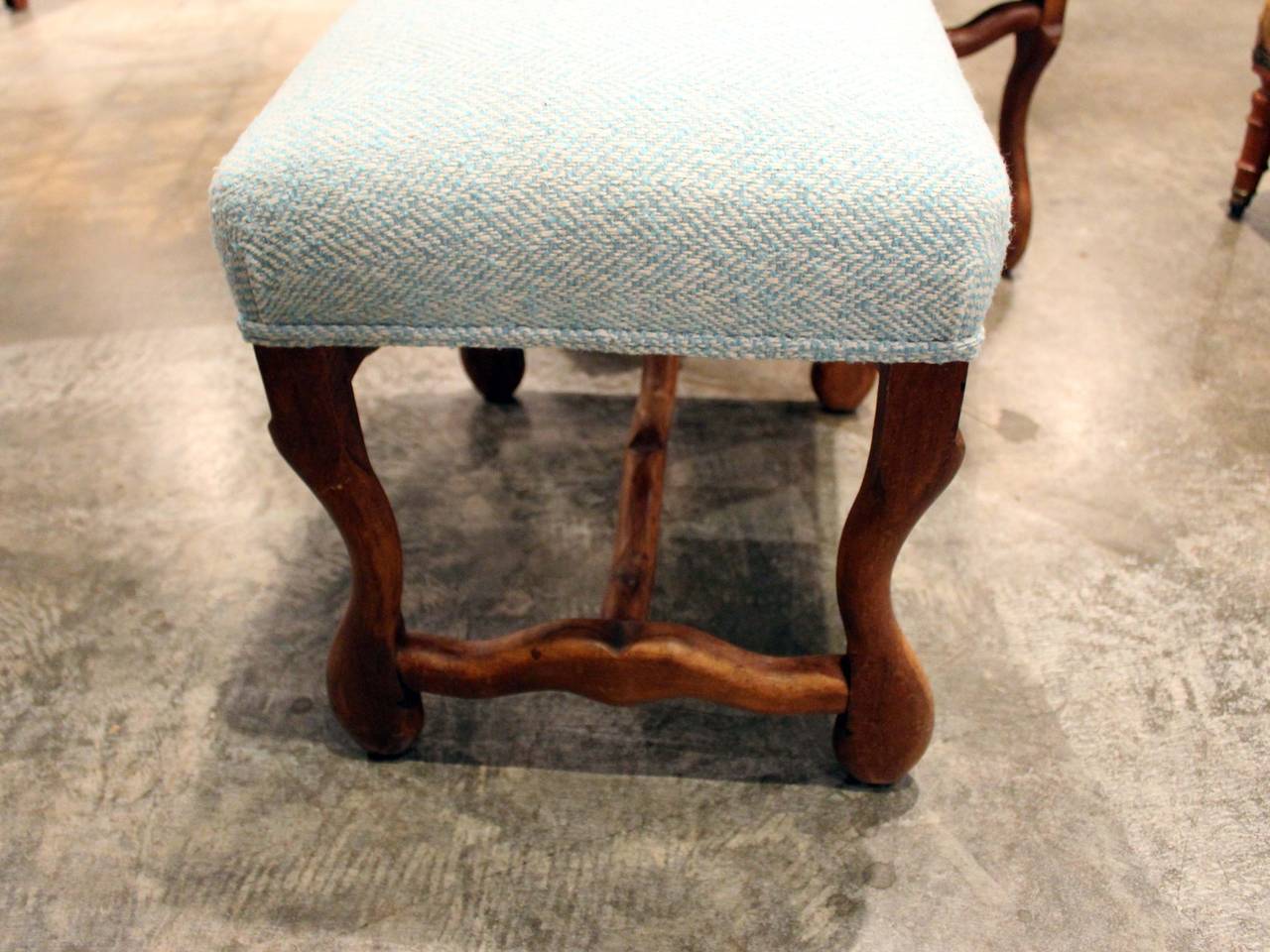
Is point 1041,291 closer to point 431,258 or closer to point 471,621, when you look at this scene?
point 471,621

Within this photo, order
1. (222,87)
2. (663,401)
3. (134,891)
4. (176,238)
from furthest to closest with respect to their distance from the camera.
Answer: (222,87) < (176,238) < (663,401) < (134,891)

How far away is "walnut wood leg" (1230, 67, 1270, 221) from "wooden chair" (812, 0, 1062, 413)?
1.14 feet

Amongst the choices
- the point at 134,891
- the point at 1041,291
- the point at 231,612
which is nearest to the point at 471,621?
the point at 231,612

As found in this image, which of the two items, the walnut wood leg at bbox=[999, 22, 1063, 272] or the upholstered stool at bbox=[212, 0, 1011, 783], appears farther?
the walnut wood leg at bbox=[999, 22, 1063, 272]

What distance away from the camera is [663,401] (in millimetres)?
1040

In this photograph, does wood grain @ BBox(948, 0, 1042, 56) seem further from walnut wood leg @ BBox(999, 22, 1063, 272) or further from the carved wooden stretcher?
the carved wooden stretcher

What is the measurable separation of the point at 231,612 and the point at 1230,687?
802 millimetres

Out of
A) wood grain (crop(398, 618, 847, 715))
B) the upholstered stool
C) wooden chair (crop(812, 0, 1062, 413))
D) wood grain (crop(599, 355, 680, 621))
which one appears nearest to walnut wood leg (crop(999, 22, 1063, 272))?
wooden chair (crop(812, 0, 1062, 413))

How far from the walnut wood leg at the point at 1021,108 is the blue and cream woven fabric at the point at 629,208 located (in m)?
0.76

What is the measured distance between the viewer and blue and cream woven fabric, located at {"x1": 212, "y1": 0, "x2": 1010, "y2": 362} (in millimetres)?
574

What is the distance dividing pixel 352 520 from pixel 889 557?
0.34 m

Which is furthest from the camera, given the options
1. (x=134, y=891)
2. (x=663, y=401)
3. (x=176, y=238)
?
(x=176, y=238)

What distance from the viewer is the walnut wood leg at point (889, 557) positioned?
656mm

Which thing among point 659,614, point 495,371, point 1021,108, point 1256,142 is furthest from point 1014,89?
point 659,614
